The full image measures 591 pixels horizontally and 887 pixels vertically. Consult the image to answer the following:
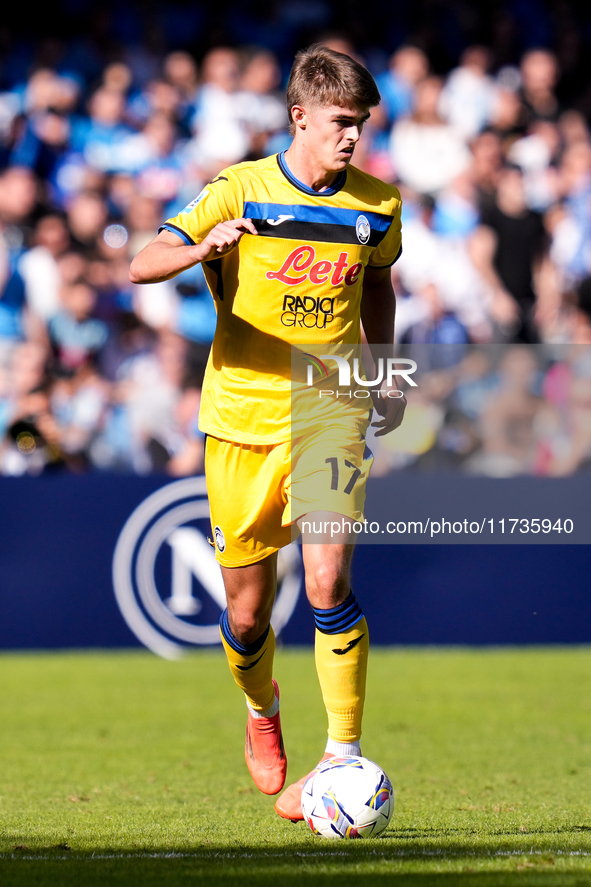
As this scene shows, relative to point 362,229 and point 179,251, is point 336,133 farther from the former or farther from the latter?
point 179,251

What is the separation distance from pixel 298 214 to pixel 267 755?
219 centimetres

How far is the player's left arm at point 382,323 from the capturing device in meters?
4.94

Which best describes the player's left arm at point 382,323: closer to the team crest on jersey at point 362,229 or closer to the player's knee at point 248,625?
the team crest on jersey at point 362,229

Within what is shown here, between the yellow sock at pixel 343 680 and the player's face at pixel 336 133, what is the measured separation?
5.35 feet

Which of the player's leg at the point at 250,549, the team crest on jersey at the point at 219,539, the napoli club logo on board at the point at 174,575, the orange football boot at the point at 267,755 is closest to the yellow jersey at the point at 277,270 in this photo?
the player's leg at the point at 250,549

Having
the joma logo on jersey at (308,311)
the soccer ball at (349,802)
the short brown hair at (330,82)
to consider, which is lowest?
the soccer ball at (349,802)

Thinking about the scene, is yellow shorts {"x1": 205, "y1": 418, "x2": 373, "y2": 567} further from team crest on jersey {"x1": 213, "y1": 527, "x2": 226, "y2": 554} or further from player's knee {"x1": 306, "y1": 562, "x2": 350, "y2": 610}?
player's knee {"x1": 306, "y1": 562, "x2": 350, "y2": 610}

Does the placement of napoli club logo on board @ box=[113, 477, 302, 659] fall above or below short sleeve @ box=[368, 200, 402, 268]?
below

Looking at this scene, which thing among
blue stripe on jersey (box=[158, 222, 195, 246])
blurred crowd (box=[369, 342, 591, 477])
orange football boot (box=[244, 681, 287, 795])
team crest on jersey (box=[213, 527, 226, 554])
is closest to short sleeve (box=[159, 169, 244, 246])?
blue stripe on jersey (box=[158, 222, 195, 246])

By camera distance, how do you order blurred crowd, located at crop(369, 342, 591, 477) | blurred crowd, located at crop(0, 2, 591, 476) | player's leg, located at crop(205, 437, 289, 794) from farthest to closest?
blurred crowd, located at crop(0, 2, 591, 476), blurred crowd, located at crop(369, 342, 591, 477), player's leg, located at crop(205, 437, 289, 794)

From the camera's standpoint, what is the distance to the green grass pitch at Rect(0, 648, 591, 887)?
3744 millimetres

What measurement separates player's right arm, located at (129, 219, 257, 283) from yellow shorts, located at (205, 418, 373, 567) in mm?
790

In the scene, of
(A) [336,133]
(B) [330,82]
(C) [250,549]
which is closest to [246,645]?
(C) [250,549]

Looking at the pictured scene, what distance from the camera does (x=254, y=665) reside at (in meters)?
5.04
